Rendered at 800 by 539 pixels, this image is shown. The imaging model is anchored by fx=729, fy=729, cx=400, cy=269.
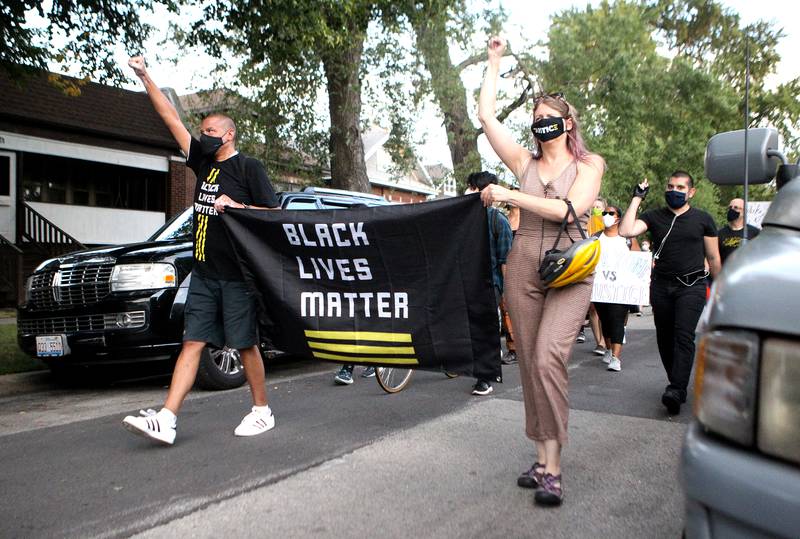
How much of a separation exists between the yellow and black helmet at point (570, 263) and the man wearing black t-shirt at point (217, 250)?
2.16 metres

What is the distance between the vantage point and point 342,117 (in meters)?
15.2

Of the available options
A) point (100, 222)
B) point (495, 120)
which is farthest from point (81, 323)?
point (100, 222)

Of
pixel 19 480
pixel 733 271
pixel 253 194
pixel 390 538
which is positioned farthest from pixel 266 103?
pixel 733 271

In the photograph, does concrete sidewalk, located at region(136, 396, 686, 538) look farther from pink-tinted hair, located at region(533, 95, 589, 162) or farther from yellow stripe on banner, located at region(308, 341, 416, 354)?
pink-tinted hair, located at region(533, 95, 589, 162)

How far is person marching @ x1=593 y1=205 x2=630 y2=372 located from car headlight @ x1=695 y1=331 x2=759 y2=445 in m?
6.24

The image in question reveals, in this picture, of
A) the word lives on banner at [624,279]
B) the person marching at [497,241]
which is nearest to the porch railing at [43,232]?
the word lives on banner at [624,279]

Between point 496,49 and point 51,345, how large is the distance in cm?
511

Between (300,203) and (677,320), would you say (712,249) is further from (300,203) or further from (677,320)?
(300,203)

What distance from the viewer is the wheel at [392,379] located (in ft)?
21.2

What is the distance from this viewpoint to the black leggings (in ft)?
27.8

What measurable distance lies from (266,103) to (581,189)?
14818mm

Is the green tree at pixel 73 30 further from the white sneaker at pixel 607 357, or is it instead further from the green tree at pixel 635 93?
the green tree at pixel 635 93

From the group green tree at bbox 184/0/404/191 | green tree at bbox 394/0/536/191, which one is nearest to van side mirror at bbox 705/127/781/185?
green tree at bbox 184/0/404/191

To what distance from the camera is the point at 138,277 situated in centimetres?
672
